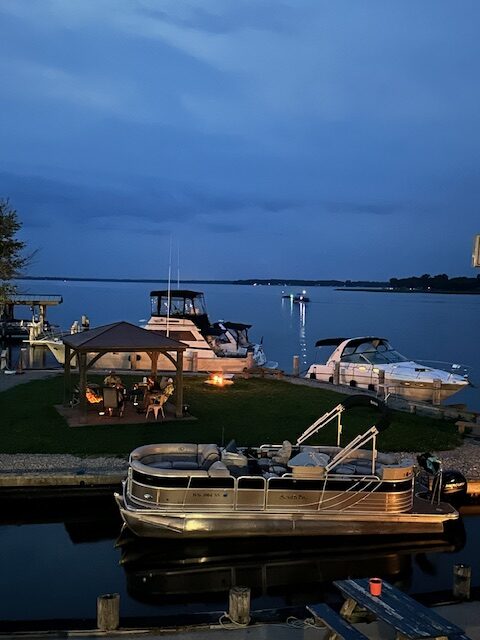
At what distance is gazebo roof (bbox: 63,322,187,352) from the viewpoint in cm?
1547

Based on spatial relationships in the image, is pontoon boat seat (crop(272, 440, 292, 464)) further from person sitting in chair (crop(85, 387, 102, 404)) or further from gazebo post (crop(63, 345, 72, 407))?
gazebo post (crop(63, 345, 72, 407))

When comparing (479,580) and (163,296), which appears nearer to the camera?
(479,580)

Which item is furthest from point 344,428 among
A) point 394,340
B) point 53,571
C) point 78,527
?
point 394,340

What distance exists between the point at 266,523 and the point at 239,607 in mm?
3260

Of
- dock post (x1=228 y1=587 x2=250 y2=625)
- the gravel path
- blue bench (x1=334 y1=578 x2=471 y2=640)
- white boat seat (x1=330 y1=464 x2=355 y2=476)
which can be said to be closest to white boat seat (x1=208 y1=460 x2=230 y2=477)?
white boat seat (x1=330 y1=464 x2=355 y2=476)

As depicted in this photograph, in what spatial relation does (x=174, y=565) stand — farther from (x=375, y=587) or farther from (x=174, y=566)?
(x=375, y=587)

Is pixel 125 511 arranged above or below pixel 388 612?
below

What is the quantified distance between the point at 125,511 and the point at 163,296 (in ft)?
73.2

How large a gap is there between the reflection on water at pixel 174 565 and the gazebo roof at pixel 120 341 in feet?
16.9

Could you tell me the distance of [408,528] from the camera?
10.3 meters

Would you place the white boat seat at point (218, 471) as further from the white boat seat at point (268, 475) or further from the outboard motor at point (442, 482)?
the outboard motor at point (442, 482)

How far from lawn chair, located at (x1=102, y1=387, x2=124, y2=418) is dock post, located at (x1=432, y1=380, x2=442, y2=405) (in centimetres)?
1304

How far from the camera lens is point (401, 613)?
5.59 metres

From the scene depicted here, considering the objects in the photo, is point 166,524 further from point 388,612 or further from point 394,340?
point 394,340
